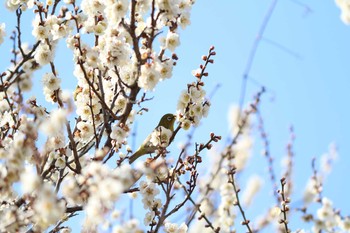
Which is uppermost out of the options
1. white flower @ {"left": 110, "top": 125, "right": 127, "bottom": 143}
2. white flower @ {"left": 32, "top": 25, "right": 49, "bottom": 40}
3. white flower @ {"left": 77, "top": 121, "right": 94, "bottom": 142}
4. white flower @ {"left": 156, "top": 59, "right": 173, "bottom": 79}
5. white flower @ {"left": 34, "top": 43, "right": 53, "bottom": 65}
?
white flower @ {"left": 32, "top": 25, "right": 49, "bottom": 40}

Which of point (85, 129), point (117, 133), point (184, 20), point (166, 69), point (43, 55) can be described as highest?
point (43, 55)

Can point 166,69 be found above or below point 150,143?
below

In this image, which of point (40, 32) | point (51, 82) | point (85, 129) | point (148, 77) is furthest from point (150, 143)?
point (40, 32)

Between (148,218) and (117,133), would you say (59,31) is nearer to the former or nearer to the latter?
(117,133)

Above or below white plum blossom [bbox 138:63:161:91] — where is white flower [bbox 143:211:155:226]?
below

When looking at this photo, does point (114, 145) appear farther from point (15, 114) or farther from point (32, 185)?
point (32, 185)

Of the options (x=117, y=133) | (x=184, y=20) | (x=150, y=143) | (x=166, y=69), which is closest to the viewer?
(x=166, y=69)

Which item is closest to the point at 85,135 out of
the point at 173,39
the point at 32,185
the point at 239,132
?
the point at 173,39

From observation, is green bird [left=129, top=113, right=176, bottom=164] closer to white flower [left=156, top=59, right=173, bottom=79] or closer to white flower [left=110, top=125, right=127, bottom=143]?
white flower [left=110, top=125, right=127, bottom=143]

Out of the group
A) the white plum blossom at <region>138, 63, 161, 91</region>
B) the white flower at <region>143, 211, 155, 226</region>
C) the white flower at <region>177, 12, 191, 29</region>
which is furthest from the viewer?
the white flower at <region>143, 211, 155, 226</region>

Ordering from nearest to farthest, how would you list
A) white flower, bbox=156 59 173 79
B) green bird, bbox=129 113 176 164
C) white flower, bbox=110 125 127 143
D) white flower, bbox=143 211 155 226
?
white flower, bbox=156 59 173 79 < white flower, bbox=110 125 127 143 < white flower, bbox=143 211 155 226 < green bird, bbox=129 113 176 164

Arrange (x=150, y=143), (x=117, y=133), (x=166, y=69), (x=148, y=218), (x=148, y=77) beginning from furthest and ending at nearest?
(x=150, y=143)
(x=148, y=218)
(x=117, y=133)
(x=166, y=69)
(x=148, y=77)

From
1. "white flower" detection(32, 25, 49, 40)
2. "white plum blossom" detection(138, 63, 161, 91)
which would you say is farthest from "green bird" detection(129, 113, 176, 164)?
"white flower" detection(32, 25, 49, 40)

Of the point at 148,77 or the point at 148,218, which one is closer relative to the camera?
the point at 148,77
